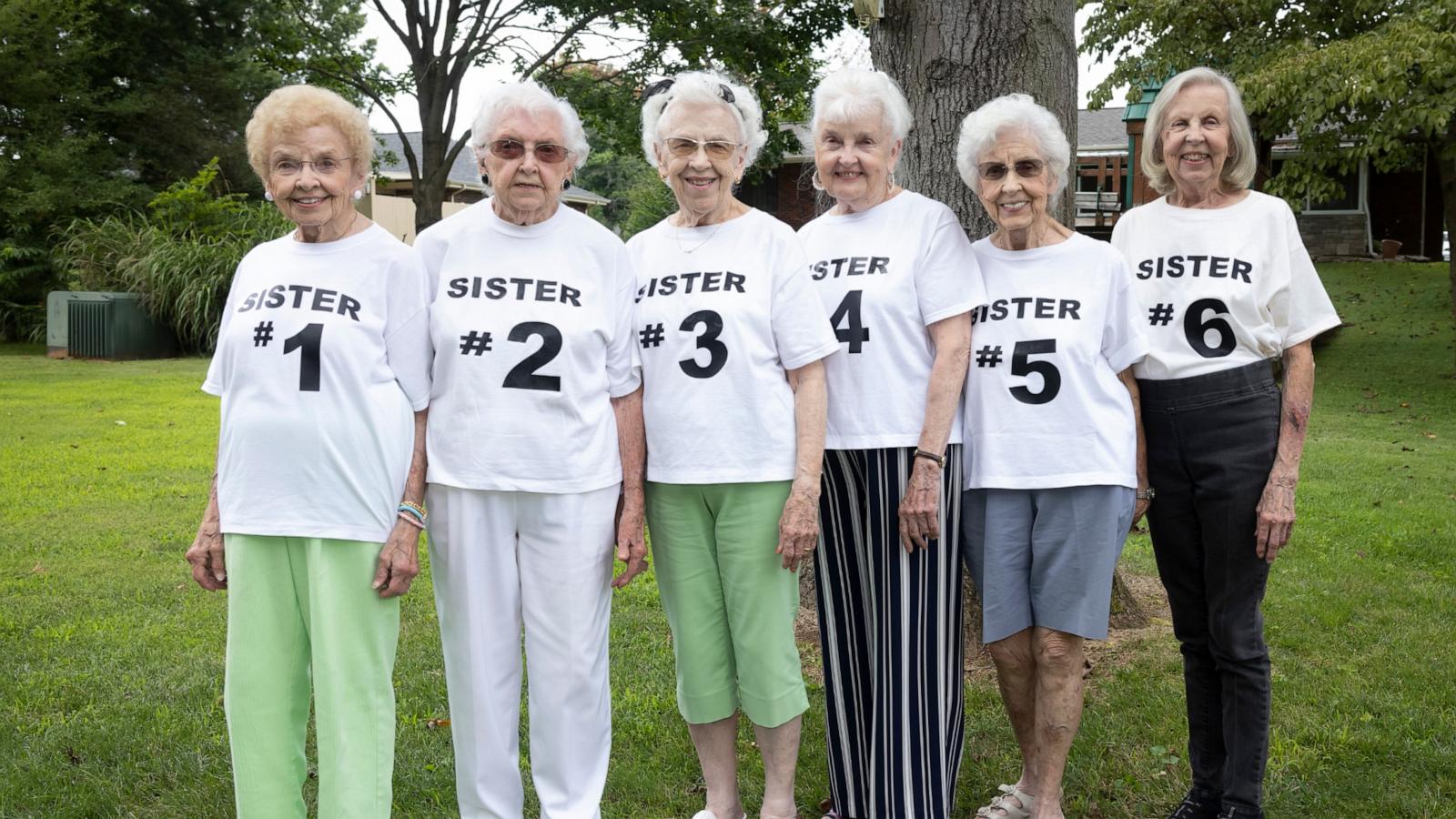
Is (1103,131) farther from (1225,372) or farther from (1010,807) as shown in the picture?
(1010,807)

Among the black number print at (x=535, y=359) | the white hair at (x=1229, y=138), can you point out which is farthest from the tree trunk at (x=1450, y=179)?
the black number print at (x=535, y=359)

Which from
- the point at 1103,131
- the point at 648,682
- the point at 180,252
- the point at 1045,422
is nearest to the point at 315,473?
the point at 1045,422

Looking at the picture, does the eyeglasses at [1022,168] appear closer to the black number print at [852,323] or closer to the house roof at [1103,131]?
the black number print at [852,323]

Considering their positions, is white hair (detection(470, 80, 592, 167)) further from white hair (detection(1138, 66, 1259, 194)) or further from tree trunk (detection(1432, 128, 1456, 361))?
tree trunk (detection(1432, 128, 1456, 361))

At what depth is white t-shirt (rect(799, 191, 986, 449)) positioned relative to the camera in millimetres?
3184

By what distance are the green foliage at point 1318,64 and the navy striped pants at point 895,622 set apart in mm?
11065

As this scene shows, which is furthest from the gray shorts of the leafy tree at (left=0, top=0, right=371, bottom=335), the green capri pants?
the leafy tree at (left=0, top=0, right=371, bottom=335)

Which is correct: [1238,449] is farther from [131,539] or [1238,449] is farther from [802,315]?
[131,539]

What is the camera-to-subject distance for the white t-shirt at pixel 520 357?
116 inches

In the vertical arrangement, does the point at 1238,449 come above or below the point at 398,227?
below

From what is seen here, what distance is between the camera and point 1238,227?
126 inches

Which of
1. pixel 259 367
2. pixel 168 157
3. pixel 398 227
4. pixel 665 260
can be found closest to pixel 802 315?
pixel 665 260

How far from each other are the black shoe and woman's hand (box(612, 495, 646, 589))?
1707 millimetres

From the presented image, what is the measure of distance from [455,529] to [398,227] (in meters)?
31.8
